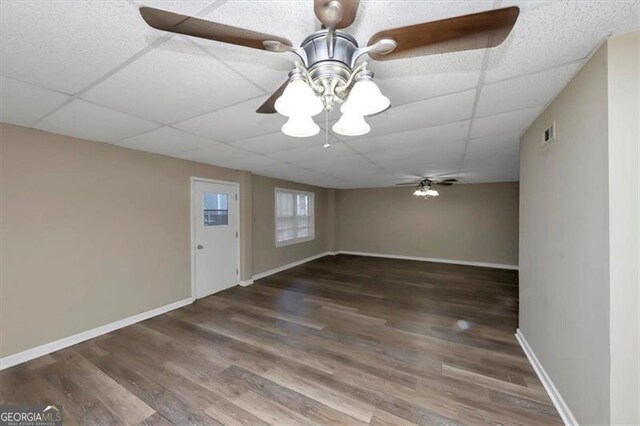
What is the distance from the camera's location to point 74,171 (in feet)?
8.54

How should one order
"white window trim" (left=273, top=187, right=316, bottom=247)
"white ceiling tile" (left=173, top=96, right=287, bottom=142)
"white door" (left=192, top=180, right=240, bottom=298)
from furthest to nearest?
"white window trim" (left=273, top=187, right=316, bottom=247)
"white door" (left=192, top=180, right=240, bottom=298)
"white ceiling tile" (left=173, top=96, right=287, bottom=142)

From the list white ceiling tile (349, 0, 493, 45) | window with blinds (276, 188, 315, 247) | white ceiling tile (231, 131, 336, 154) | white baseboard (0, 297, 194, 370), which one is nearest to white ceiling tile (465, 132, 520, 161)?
white ceiling tile (231, 131, 336, 154)

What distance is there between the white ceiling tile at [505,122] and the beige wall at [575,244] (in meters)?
0.08

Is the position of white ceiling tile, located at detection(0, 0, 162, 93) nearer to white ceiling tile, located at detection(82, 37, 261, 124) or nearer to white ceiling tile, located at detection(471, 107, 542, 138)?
white ceiling tile, located at detection(82, 37, 261, 124)

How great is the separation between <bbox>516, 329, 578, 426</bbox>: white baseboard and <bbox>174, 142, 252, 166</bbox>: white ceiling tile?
3.70m

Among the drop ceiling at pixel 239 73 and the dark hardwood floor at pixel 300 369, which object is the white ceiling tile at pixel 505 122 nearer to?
Answer: the drop ceiling at pixel 239 73

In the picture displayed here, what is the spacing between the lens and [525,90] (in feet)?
5.17

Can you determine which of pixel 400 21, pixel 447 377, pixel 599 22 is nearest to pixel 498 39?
pixel 400 21

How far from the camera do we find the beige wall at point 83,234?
2238mm

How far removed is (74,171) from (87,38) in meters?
2.23

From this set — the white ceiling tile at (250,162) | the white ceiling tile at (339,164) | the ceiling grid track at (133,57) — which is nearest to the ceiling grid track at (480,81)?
the ceiling grid track at (133,57)

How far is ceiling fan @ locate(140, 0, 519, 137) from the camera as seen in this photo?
2.47 ft

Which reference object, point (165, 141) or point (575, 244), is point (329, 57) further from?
point (165, 141)

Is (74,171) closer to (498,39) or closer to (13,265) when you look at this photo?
(13,265)
